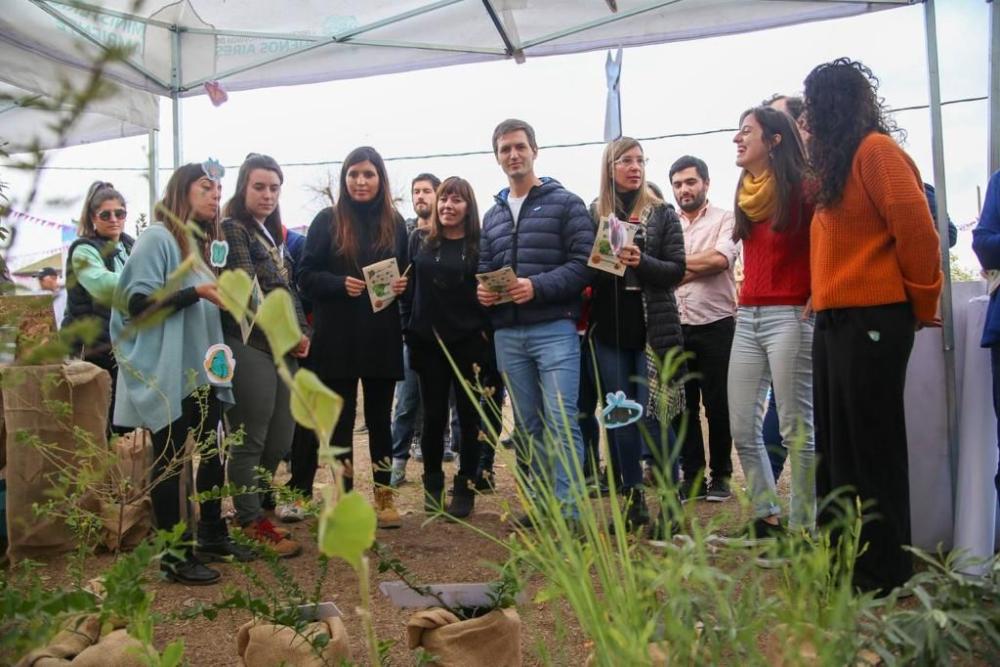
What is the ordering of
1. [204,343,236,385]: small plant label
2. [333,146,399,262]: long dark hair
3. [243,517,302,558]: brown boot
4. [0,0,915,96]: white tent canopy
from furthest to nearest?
1. [0,0,915,96]: white tent canopy
2. [333,146,399,262]: long dark hair
3. [243,517,302,558]: brown boot
4. [204,343,236,385]: small plant label

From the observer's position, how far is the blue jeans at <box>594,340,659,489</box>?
147 inches

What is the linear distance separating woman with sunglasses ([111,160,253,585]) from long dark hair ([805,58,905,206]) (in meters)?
1.91

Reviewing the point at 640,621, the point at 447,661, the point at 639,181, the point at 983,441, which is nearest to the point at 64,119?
the point at 640,621

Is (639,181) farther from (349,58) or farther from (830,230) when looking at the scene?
(349,58)

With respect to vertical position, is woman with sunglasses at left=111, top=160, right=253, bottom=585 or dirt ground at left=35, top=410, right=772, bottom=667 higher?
woman with sunglasses at left=111, top=160, right=253, bottom=585

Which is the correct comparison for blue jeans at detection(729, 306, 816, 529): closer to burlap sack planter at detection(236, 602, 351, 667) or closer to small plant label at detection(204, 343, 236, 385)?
burlap sack planter at detection(236, 602, 351, 667)

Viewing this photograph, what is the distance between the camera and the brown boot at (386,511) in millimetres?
3796

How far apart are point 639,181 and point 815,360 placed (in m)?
1.41

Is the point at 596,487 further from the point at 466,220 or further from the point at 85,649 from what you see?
→ the point at 466,220

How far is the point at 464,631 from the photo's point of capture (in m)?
1.83

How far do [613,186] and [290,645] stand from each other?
8.44ft

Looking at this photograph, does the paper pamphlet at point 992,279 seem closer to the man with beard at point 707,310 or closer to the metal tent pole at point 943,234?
the metal tent pole at point 943,234

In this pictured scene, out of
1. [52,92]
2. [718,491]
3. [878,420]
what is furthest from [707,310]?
[52,92]

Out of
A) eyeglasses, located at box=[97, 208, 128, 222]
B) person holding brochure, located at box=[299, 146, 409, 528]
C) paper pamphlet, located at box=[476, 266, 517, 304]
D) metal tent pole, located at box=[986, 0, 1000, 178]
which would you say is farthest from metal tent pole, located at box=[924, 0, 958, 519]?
eyeglasses, located at box=[97, 208, 128, 222]
